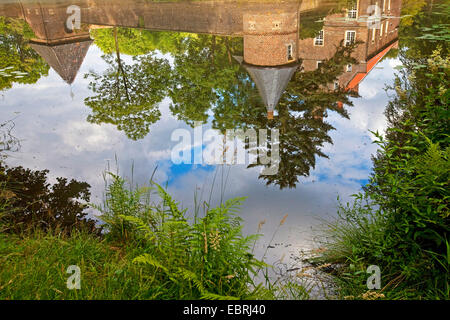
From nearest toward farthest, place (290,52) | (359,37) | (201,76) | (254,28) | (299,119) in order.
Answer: (299,119) → (201,76) → (290,52) → (254,28) → (359,37)

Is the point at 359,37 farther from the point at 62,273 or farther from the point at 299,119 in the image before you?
the point at 62,273

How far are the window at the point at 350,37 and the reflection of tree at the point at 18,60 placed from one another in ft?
60.3

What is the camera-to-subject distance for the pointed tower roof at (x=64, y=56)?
17766 millimetres

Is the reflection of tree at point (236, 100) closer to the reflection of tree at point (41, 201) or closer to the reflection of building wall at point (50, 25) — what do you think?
the reflection of tree at point (41, 201)

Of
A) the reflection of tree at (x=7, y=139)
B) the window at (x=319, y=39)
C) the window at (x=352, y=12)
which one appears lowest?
the reflection of tree at (x=7, y=139)

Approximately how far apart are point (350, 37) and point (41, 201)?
22940 mm

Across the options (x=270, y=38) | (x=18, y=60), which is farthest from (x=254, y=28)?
(x=18, y=60)

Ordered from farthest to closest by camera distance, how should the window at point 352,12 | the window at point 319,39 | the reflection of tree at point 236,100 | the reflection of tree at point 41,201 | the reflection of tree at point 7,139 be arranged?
the window at point 352,12 < the window at point 319,39 < the reflection of tree at point 7,139 < the reflection of tree at point 236,100 < the reflection of tree at point 41,201

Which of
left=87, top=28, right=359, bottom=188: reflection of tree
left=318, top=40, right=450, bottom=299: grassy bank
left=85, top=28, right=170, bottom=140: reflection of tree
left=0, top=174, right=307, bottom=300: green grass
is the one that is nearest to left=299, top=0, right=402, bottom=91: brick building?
left=87, top=28, right=359, bottom=188: reflection of tree

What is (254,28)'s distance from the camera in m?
22.2

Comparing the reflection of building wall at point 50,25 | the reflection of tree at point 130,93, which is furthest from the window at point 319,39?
the reflection of building wall at point 50,25

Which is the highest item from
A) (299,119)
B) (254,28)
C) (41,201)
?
(254,28)

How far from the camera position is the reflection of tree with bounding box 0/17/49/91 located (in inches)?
662

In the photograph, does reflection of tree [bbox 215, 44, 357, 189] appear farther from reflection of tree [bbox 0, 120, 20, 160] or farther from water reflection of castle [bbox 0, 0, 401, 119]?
reflection of tree [bbox 0, 120, 20, 160]
